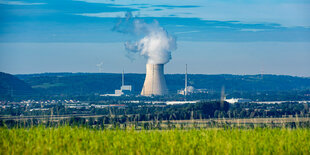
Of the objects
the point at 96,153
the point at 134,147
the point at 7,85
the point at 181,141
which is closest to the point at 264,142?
the point at 181,141

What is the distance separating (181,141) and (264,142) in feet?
6.23

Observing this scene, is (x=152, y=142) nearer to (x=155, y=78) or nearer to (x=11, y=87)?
(x=155, y=78)

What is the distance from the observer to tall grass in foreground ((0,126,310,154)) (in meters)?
11.4

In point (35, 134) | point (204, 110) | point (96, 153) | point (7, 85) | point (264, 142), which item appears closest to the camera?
point (96, 153)

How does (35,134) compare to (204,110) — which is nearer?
(35,134)

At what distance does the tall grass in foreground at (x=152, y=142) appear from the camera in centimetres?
1142

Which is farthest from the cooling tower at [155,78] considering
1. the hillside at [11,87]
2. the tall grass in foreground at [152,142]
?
the tall grass in foreground at [152,142]

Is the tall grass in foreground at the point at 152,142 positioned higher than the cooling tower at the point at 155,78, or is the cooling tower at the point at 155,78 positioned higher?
the cooling tower at the point at 155,78

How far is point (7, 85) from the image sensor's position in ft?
480

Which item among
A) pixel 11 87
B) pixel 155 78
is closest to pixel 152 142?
pixel 155 78

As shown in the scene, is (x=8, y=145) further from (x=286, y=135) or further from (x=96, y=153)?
(x=286, y=135)

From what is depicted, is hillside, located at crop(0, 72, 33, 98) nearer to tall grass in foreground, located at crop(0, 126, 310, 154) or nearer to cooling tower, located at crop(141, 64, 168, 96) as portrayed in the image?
cooling tower, located at crop(141, 64, 168, 96)

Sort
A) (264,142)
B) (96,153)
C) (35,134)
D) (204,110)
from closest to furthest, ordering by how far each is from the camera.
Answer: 1. (96,153)
2. (264,142)
3. (35,134)
4. (204,110)

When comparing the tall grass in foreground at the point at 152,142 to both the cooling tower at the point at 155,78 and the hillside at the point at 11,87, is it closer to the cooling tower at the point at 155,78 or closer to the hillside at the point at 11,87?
the cooling tower at the point at 155,78
